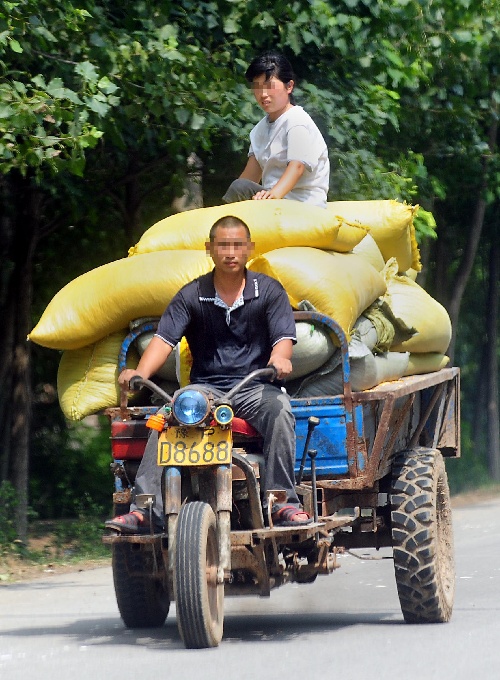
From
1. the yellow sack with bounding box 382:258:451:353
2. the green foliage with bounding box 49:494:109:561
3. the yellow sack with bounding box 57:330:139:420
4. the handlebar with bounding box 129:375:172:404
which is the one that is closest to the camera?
the handlebar with bounding box 129:375:172:404

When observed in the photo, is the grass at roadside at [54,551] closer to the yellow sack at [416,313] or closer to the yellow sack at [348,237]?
the yellow sack at [416,313]

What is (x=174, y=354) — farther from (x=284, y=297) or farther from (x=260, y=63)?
(x=260, y=63)

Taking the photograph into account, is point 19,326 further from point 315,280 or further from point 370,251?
point 315,280

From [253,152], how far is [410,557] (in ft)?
9.57

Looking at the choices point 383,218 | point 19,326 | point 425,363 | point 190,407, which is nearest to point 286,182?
point 383,218

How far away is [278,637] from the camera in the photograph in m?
6.60

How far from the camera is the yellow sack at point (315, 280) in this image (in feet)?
22.4

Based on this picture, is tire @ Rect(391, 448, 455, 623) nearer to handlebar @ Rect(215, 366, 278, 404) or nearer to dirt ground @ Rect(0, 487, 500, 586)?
handlebar @ Rect(215, 366, 278, 404)

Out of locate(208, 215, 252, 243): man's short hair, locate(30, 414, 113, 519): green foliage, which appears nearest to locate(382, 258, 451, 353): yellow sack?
locate(208, 215, 252, 243): man's short hair

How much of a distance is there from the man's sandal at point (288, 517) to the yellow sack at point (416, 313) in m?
2.14

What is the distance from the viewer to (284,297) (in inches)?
255

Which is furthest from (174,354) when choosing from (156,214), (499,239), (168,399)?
(499,239)

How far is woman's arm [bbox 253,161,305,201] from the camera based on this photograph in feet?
25.0

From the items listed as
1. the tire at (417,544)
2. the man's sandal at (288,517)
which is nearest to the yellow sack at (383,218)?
the tire at (417,544)
